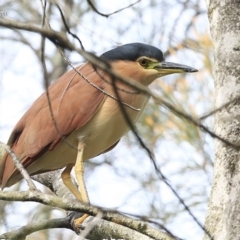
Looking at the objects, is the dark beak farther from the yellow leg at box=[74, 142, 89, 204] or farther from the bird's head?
the yellow leg at box=[74, 142, 89, 204]

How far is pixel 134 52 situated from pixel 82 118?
409 mm

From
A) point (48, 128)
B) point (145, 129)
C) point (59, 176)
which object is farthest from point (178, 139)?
point (48, 128)

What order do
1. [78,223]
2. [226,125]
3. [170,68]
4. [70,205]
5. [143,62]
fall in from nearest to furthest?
[70,205], [226,125], [78,223], [170,68], [143,62]

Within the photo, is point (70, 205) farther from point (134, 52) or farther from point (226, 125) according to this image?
point (134, 52)

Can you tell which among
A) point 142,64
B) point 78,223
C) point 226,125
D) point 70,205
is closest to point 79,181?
point 78,223

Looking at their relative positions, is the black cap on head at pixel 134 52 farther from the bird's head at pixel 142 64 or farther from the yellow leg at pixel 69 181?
the yellow leg at pixel 69 181

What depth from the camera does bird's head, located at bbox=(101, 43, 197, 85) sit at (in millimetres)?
2619

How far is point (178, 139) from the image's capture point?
3.45 meters

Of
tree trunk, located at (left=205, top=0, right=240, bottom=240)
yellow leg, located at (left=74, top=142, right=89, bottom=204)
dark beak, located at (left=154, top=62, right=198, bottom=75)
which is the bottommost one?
tree trunk, located at (left=205, top=0, right=240, bottom=240)

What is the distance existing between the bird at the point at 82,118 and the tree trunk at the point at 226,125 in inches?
28.4

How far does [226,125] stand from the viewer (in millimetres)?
1696

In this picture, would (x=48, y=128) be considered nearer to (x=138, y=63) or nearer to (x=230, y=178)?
(x=138, y=63)

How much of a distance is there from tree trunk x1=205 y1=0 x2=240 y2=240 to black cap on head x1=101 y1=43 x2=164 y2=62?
800mm

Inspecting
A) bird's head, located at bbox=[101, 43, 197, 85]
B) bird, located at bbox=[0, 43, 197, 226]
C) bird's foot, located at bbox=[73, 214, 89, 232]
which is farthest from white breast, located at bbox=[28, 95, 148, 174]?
bird's foot, located at bbox=[73, 214, 89, 232]
